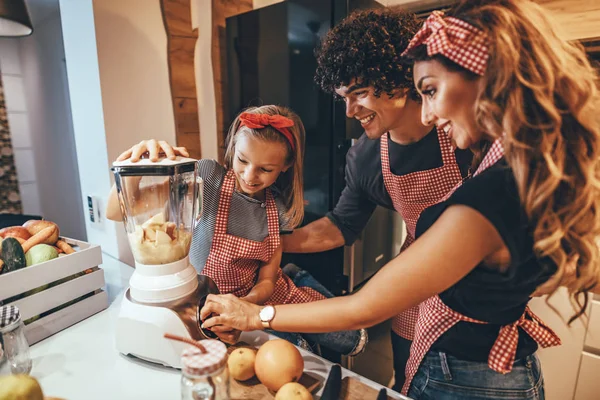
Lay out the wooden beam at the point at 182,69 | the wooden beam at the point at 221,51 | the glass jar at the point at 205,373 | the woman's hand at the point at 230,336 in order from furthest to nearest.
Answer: the wooden beam at the point at 221,51 → the wooden beam at the point at 182,69 → the woman's hand at the point at 230,336 → the glass jar at the point at 205,373

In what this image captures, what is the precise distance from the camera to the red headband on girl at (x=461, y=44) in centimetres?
59

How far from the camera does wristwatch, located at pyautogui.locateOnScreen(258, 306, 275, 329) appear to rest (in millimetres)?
762

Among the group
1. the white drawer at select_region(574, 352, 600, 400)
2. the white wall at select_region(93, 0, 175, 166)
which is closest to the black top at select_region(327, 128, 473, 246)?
the white wall at select_region(93, 0, 175, 166)

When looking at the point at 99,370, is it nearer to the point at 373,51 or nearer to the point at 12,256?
the point at 12,256

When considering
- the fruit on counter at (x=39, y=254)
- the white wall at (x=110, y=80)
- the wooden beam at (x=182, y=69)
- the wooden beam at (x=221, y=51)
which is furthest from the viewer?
the wooden beam at (x=221, y=51)

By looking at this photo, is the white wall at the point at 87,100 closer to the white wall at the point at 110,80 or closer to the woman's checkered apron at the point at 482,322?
the white wall at the point at 110,80

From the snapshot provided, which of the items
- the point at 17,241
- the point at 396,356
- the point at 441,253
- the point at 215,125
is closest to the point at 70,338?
the point at 17,241

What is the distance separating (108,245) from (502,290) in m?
1.49

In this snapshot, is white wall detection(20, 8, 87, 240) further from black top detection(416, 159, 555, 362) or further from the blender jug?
black top detection(416, 159, 555, 362)

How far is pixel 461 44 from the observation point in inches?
23.7

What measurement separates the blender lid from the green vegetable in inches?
13.0

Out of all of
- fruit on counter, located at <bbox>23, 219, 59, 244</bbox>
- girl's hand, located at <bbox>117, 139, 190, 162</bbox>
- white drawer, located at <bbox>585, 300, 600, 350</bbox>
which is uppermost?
girl's hand, located at <bbox>117, 139, 190, 162</bbox>

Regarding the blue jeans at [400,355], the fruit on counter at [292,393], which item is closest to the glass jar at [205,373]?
the fruit on counter at [292,393]

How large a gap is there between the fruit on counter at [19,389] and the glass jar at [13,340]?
206 mm
